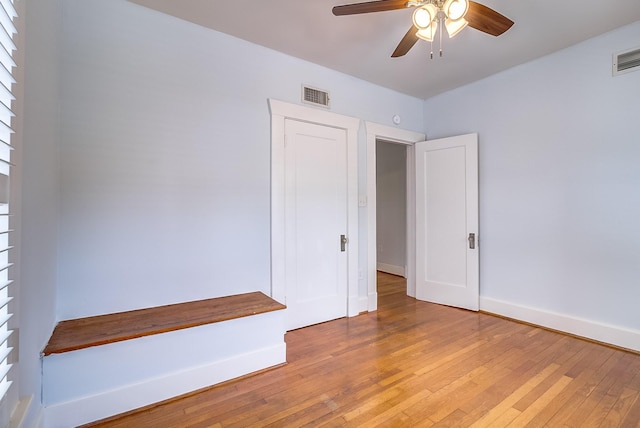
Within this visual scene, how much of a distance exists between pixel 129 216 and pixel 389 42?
274cm

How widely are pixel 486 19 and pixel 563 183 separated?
201cm

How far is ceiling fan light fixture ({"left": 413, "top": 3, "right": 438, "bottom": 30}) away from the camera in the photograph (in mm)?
1831

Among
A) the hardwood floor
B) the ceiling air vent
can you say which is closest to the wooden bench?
the hardwood floor

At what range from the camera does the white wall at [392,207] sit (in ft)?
18.0

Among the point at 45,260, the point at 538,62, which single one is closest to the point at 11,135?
the point at 45,260

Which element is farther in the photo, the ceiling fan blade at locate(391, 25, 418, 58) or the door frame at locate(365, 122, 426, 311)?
the door frame at locate(365, 122, 426, 311)

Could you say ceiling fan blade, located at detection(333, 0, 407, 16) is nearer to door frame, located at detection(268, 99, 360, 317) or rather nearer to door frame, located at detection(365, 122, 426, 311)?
door frame, located at detection(268, 99, 360, 317)

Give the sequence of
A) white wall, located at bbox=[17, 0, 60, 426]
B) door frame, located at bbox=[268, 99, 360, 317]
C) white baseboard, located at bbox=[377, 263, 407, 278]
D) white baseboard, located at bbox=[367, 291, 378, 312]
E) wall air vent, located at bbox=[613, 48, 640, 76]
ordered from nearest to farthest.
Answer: white wall, located at bbox=[17, 0, 60, 426] → wall air vent, located at bbox=[613, 48, 640, 76] → door frame, located at bbox=[268, 99, 360, 317] → white baseboard, located at bbox=[367, 291, 378, 312] → white baseboard, located at bbox=[377, 263, 407, 278]

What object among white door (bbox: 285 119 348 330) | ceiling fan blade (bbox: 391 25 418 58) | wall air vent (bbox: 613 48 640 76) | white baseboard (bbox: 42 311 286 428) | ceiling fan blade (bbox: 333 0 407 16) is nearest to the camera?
white baseboard (bbox: 42 311 286 428)

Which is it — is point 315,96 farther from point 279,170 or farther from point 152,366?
point 152,366

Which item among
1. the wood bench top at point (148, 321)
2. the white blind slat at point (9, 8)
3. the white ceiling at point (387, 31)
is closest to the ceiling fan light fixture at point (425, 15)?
the white ceiling at point (387, 31)

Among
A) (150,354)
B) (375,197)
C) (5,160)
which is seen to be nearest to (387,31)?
(375,197)

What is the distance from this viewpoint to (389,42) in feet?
9.02

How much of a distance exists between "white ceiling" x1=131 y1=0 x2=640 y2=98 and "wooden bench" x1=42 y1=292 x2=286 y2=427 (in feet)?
7.86
